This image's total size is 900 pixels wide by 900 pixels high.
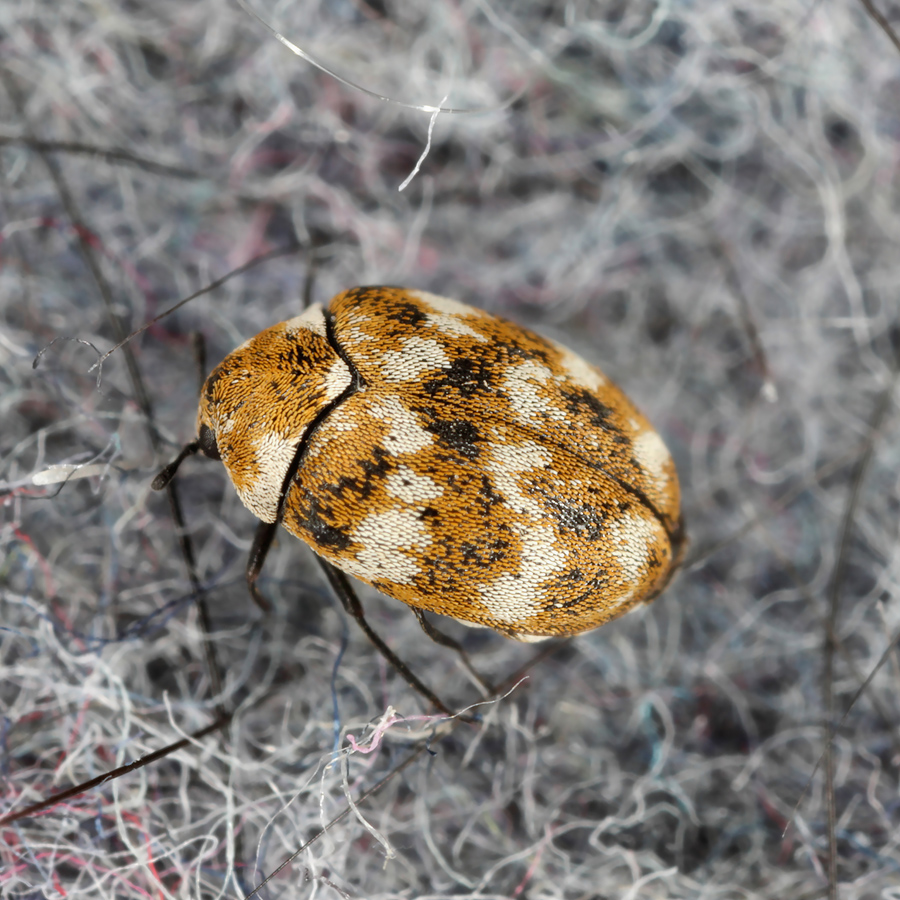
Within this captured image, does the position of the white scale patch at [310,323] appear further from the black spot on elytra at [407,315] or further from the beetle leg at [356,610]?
the beetle leg at [356,610]

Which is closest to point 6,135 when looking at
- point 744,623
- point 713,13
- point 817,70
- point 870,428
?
point 713,13

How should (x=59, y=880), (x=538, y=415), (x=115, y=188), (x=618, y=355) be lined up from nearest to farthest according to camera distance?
(x=538, y=415) → (x=59, y=880) → (x=115, y=188) → (x=618, y=355)

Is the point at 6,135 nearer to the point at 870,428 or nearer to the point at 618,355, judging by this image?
the point at 618,355

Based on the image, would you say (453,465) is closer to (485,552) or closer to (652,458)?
(485,552)

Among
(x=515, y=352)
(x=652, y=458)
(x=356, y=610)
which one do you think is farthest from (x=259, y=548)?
(x=652, y=458)

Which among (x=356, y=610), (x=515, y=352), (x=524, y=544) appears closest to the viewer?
(x=524, y=544)

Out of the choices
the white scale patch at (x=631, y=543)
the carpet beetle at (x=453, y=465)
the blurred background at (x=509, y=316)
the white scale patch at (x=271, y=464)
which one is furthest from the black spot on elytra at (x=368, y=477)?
the blurred background at (x=509, y=316)

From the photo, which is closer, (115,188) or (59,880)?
(59,880)
